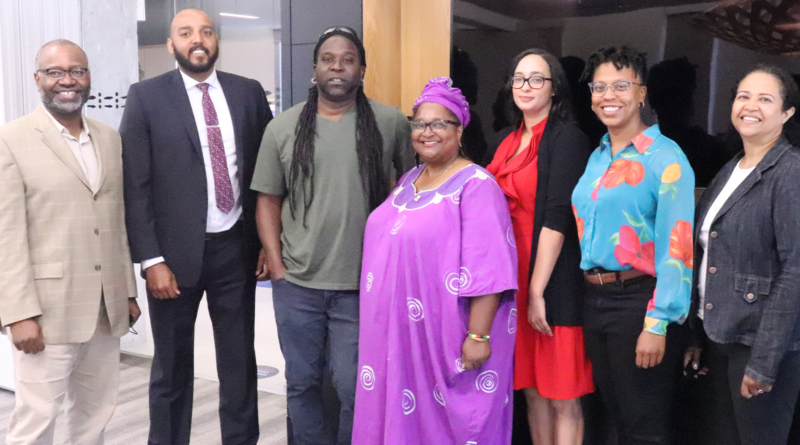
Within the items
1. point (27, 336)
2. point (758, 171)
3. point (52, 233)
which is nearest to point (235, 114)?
point (52, 233)

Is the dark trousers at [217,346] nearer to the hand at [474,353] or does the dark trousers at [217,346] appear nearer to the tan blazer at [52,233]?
the tan blazer at [52,233]

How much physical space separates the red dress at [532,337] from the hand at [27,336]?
1.67 metres

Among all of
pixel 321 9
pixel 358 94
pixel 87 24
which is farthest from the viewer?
pixel 87 24

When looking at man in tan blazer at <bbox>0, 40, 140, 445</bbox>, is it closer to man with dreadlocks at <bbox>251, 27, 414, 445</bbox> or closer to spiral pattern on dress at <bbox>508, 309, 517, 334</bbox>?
man with dreadlocks at <bbox>251, 27, 414, 445</bbox>

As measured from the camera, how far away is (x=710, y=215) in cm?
204

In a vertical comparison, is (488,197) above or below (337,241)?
above

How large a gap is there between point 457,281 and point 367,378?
481 millimetres

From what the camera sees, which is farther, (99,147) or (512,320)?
(99,147)

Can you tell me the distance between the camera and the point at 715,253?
1974 millimetres

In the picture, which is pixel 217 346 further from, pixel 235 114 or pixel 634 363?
pixel 634 363

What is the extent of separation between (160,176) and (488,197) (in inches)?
48.9

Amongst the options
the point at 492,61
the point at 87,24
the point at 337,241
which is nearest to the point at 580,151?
the point at 492,61

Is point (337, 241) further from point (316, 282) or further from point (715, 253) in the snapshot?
point (715, 253)

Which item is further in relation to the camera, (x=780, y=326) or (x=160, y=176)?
(x=160, y=176)
